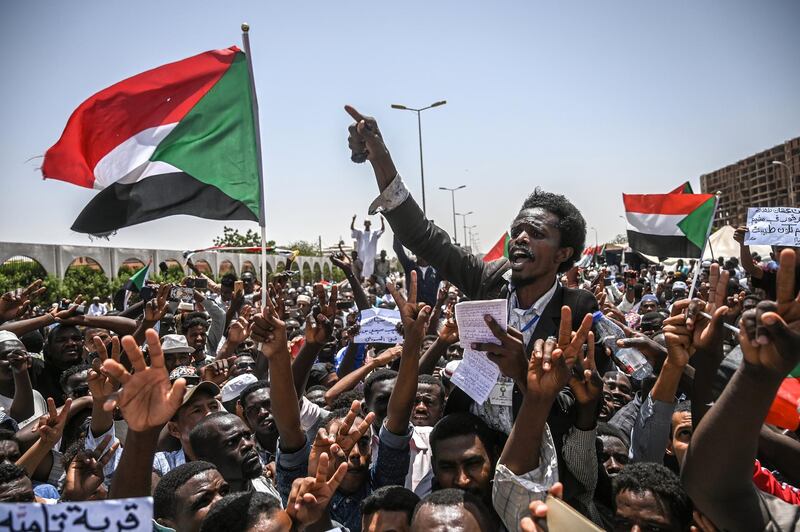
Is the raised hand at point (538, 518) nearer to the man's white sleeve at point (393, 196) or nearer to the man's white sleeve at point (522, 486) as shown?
the man's white sleeve at point (522, 486)

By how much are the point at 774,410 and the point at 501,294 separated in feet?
4.18

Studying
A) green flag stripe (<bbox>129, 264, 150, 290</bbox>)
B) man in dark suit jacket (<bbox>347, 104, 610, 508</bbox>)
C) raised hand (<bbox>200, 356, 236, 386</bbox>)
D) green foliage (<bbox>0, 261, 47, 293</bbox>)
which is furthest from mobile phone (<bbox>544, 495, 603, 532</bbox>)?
green foliage (<bbox>0, 261, 47, 293</bbox>)

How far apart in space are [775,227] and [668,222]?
3514mm

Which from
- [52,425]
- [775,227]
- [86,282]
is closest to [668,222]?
[775,227]

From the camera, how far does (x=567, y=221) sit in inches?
109

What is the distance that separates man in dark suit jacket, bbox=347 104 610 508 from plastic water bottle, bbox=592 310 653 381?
6 centimetres

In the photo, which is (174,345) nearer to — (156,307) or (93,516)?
(156,307)

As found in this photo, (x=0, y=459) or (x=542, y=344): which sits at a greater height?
(x=542, y=344)

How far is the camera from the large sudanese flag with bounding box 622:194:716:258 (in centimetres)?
729

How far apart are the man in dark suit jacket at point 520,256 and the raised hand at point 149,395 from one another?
3.63 feet

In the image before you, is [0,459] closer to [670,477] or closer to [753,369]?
[670,477]

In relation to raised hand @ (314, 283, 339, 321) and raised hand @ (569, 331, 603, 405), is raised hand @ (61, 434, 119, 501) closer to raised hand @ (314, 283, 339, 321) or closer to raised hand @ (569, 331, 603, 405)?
raised hand @ (314, 283, 339, 321)

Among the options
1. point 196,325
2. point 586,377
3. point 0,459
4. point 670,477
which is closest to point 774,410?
point 670,477

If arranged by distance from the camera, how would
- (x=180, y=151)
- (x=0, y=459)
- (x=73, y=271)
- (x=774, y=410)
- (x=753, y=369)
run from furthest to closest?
(x=73, y=271)
(x=180, y=151)
(x=0, y=459)
(x=774, y=410)
(x=753, y=369)
